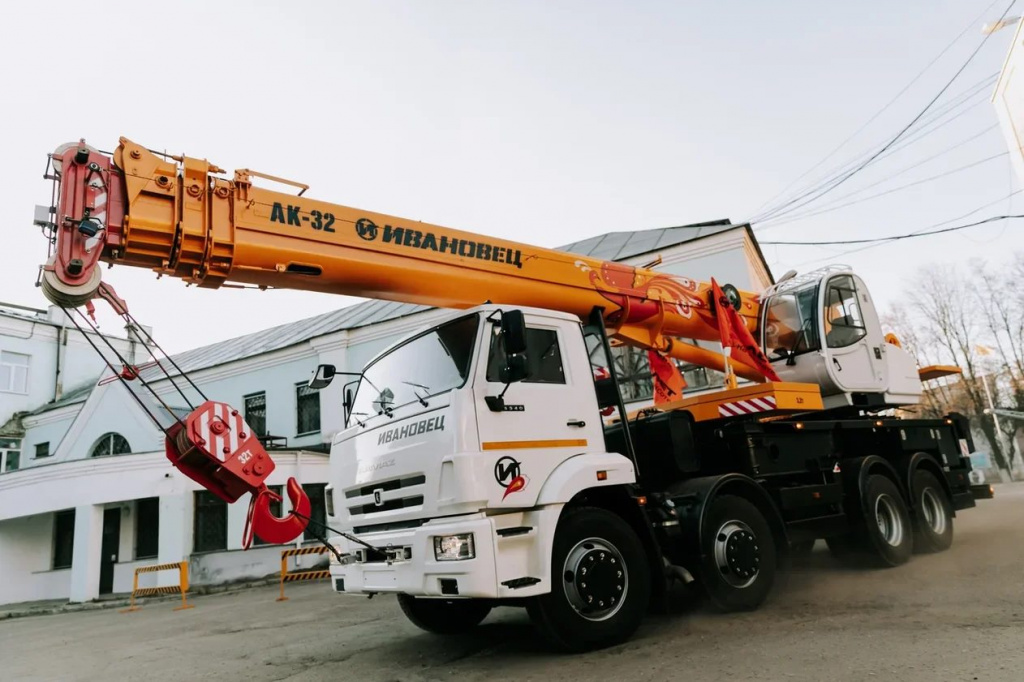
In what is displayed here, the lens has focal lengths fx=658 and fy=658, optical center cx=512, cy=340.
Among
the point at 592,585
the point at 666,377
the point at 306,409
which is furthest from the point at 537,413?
the point at 306,409

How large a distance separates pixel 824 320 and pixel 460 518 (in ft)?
19.1

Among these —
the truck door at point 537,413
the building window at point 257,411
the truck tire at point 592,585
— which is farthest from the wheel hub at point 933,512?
the building window at point 257,411

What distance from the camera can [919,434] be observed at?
9359 millimetres

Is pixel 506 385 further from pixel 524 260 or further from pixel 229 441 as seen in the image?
pixel 229 441

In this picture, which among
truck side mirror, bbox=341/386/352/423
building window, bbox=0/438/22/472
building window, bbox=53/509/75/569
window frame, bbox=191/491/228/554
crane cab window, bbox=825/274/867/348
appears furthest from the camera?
building window, bbox=0/438/22/472

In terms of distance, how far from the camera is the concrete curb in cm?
1580

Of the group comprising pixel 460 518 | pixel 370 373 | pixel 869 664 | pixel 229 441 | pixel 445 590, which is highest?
pixel 370 373

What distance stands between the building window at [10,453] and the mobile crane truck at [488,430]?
28.6 metres

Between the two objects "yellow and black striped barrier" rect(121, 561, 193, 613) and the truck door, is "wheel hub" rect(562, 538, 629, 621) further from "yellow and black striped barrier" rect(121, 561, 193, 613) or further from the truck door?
"yellow and black striped barrier" rect(121, 561, 193, 613)

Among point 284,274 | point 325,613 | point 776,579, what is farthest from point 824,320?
point 325,613

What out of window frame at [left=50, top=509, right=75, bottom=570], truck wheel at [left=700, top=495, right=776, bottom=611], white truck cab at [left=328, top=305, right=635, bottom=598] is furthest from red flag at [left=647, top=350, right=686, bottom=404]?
window frame at [left=50, top=509, right=75, bottom=570]

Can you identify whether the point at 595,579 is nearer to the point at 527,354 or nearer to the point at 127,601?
the point at 527,354

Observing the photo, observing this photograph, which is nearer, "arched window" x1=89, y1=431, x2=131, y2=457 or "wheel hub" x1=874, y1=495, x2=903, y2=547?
"wheel hub" x1=874, y1=495, x2=903, y2=547

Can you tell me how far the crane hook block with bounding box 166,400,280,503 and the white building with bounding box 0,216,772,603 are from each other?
28.8 feet
